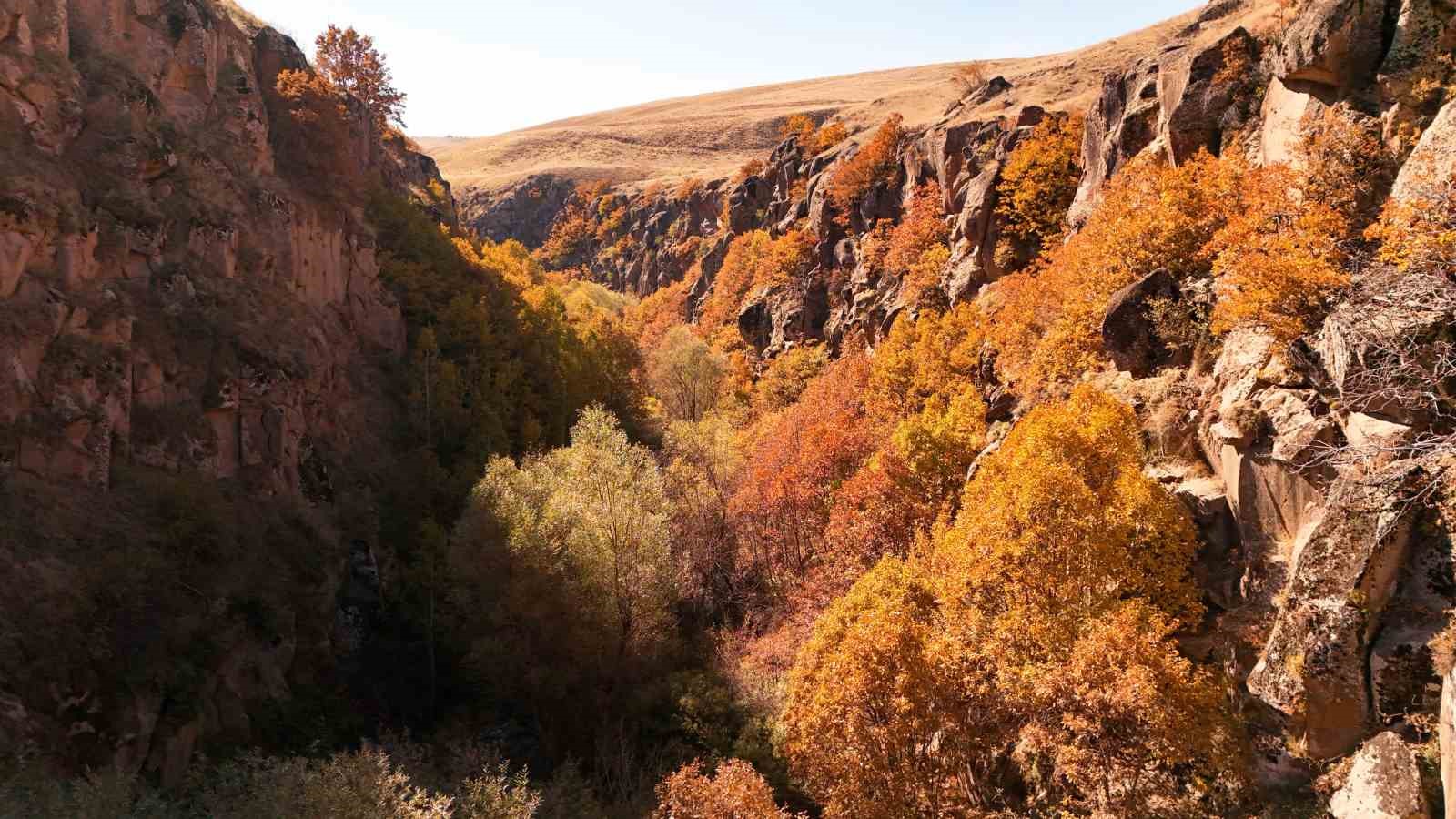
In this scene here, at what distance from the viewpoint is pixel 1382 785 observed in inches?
612

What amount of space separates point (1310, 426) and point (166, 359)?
38757 millimetres

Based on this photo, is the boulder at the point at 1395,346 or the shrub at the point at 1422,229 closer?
the boulder at the point at 1395,346

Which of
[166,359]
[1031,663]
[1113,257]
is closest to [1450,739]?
[1031,663]

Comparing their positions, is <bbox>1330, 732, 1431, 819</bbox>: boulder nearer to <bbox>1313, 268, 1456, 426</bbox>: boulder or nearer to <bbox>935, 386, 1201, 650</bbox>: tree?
<bbox>935, 386, 1201, 650</bbox>: tree

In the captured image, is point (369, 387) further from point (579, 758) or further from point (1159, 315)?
point (1159, 315)

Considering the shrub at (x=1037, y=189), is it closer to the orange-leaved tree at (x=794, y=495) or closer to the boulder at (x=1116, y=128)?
the boulder at (x=1116, y=128)

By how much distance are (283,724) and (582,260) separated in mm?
118306

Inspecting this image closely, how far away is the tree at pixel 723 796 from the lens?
2005 cm

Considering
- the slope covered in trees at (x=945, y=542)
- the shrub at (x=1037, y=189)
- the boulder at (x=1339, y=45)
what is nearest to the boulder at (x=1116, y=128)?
the slope covered in trees at (x=945, y=542)

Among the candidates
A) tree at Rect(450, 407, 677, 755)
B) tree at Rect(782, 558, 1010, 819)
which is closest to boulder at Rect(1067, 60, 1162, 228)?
tree at Rect(450, 407, 677, 755)

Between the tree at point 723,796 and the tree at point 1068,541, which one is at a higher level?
the tree at point 1068,541

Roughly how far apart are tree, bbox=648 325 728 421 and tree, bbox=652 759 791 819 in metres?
49.3

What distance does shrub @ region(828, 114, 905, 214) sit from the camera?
73.6 metres

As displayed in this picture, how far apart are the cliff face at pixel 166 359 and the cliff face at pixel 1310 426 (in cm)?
3094
